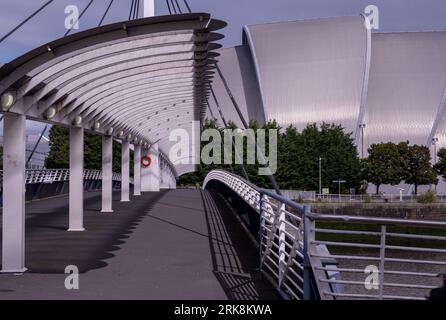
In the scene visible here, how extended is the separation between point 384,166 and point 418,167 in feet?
15.7

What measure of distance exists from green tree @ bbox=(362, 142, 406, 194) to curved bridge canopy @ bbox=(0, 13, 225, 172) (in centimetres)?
6467

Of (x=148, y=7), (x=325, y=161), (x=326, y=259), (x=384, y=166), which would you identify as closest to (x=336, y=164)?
(x=325, y=161)

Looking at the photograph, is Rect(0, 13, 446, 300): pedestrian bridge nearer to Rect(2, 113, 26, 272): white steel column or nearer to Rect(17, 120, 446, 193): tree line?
Rect(2, 113, 26, 272): white steel column

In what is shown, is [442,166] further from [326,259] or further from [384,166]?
[326,259]

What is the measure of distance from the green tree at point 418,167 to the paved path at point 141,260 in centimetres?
6696

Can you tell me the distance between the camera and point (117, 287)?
26.9 feet

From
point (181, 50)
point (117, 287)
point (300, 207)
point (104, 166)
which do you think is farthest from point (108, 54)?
point (104, 166)

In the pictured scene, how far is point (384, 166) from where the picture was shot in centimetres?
7919

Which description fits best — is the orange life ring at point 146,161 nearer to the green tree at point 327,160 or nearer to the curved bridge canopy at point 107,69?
the curved bridge canopy at point 107,69

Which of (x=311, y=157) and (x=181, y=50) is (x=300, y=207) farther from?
(x=311, y=157)

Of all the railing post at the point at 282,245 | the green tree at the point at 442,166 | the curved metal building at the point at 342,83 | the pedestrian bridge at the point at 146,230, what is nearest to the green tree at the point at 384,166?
the green tree at the point at 442,166

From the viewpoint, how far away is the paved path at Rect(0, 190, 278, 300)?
317 inches

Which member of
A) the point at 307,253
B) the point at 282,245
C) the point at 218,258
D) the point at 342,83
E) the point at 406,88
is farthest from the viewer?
the point at 406,88

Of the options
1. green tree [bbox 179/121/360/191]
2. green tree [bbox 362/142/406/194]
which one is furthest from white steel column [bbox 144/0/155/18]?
green tree [bbox 362/142/406/194]
